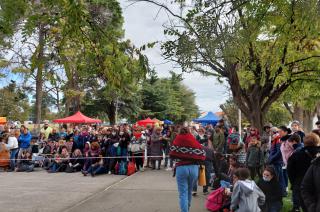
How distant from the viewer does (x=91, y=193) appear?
36.4 ft

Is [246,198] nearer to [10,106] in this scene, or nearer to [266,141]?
[266,141]

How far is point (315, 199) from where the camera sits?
4.25 m

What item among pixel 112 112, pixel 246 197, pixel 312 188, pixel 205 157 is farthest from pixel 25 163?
pixel 112 112

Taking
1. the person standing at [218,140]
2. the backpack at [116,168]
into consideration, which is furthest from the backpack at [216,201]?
the backpack at [116,168]

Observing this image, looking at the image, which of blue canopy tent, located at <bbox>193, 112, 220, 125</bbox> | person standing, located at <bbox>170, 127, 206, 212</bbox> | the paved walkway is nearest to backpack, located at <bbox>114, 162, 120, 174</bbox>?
the paved walkway

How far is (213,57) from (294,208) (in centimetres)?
340

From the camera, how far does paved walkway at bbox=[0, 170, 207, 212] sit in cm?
918

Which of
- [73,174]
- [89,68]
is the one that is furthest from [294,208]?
[73,174]

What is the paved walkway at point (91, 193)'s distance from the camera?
918 cm

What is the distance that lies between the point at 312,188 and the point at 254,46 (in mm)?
8933

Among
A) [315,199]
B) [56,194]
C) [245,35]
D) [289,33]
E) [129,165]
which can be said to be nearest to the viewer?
[315,199]

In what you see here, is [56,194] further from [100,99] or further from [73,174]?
[100,99]

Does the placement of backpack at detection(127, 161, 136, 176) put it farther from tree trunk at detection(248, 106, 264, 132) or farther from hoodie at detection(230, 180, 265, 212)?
hoodie at detection(230, 180, 265, 212)

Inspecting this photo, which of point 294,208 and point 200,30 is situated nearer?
point 200,30
